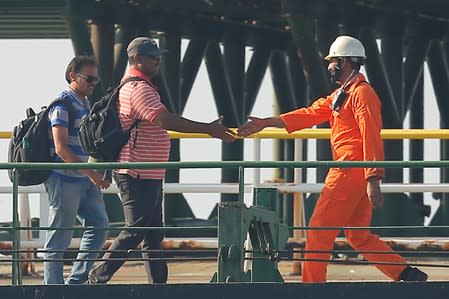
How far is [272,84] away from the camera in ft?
129

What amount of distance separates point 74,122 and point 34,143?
0.30 meters

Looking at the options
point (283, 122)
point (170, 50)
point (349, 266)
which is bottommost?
point (349, 266)

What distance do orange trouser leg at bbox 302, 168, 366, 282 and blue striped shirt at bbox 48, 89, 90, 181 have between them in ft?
5.41

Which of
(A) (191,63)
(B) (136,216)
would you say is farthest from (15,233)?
(A) (191,63)

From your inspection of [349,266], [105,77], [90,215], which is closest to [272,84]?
[105,77]

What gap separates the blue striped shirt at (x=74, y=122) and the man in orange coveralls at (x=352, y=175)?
163 cm

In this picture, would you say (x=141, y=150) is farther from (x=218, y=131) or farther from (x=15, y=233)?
(x=15, y=233)

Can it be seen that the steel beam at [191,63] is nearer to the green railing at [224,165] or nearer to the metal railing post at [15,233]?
the metal railing post at [15,233]

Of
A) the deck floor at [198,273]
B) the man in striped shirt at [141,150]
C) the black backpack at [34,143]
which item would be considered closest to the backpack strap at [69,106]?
the black backpack at [34,143]

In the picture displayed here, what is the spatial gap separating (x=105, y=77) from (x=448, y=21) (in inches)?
325

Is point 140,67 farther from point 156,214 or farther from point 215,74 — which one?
point 215,74

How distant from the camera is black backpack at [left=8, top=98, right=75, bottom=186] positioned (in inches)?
499

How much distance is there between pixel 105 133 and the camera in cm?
1219

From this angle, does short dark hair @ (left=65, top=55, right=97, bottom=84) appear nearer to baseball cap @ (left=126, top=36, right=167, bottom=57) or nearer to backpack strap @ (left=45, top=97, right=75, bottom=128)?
backpack strap @ (left=45, top=97, right=75, bottom=128)
